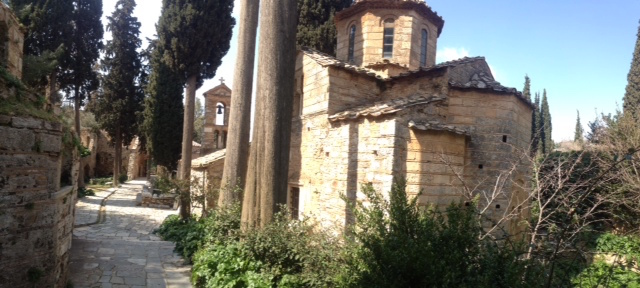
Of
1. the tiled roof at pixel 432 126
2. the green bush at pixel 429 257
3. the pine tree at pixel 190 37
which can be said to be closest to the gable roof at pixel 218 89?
the pine tree at pixel 190 37

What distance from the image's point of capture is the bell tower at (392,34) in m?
10.3

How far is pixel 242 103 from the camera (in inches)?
377

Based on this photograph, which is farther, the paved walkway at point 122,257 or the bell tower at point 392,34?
the bell tower at point 392,34

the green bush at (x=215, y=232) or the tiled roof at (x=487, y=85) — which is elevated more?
the tiled roof at (x=487, y=85)

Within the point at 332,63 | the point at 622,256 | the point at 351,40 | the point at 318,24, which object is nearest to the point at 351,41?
the point at 351,40

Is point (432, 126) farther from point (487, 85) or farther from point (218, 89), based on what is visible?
point (218, 89)

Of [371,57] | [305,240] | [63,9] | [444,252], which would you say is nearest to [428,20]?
[371,57]

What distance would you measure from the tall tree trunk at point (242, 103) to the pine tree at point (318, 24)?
13.7 feet

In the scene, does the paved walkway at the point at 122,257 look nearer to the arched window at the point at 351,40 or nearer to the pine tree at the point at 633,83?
the arched window at the point at 351,40

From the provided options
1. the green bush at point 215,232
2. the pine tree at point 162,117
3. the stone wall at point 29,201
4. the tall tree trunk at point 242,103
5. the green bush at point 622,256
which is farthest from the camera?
the pine tree at point 162,117

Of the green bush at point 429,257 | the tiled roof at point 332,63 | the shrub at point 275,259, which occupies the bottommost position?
the shrub at point 275,259

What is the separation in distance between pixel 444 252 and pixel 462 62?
20.4 ft

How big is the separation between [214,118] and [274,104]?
12.6 m

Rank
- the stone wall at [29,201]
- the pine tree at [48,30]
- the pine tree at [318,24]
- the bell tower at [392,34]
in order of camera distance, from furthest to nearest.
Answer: the pine tree at [48,30] < the pine tree at [318,24] < the bell tower at [392,34] < the stone wall at [29,201]
